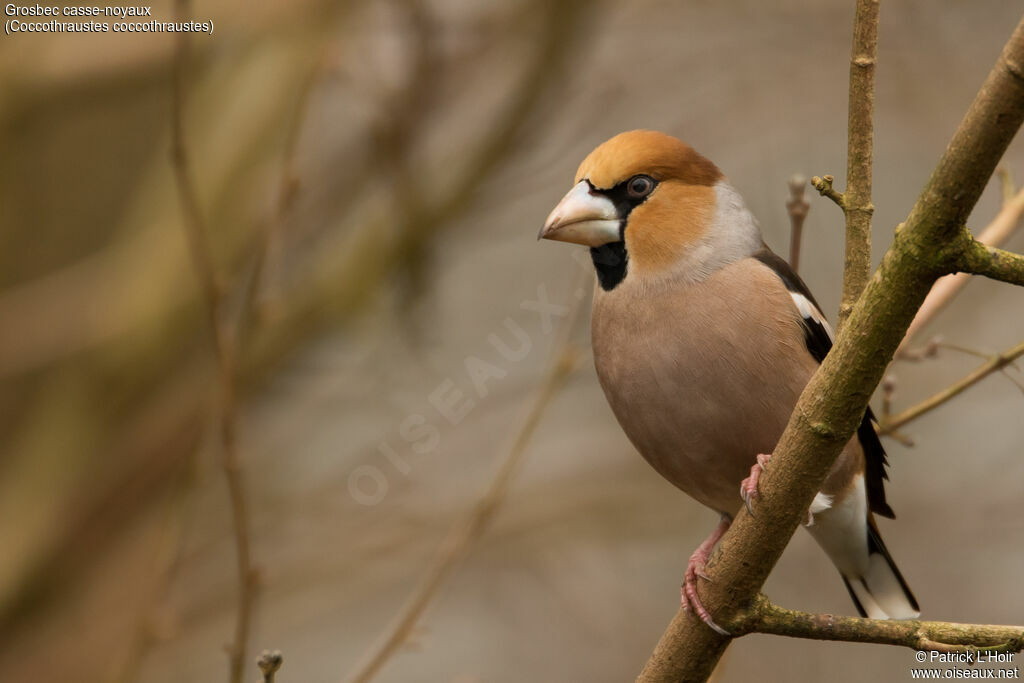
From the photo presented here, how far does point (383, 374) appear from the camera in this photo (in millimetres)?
4570

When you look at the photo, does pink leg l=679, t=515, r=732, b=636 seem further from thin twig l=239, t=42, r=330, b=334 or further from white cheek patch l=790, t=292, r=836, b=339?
thin twig l=239, t=42, r=330, b=334

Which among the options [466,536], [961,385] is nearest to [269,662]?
[466,536]

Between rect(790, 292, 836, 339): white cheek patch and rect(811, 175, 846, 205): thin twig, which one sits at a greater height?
rect(811, 175, 846, 205): thin twig

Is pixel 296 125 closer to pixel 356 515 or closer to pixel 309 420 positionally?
pixel 309 420

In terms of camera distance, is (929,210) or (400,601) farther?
(400,601)

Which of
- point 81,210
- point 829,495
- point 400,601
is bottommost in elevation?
point 400,601

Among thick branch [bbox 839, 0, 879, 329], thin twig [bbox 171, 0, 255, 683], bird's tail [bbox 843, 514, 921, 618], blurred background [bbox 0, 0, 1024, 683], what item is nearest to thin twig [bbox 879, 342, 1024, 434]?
bird's tail [bbox 843, 514, 921, 618]

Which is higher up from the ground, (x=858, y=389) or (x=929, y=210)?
(x=929, y=210)

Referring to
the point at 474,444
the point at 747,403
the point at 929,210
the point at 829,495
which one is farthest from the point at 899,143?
the point at 929,210

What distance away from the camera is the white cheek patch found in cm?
286

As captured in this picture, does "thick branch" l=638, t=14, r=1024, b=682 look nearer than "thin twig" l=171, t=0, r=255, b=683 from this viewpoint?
Yes

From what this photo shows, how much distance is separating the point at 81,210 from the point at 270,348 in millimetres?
1999

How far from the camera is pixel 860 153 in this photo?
6.81 feet

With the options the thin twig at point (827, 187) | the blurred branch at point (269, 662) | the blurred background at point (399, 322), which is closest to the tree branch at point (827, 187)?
the thin twig at point (827, 187)
